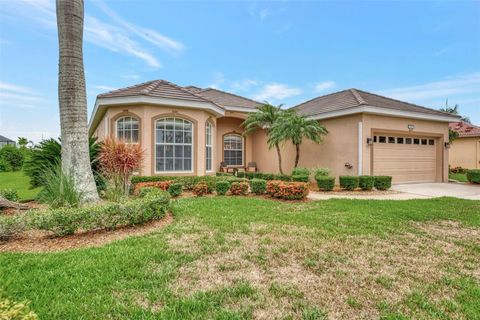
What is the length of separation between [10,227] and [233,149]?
14890 millimetres

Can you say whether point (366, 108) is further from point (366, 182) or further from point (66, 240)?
point (66, 240)

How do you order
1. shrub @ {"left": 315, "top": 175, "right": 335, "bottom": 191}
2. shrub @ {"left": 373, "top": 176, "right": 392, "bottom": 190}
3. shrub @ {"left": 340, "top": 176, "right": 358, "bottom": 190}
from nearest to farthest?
shrub @ {"left": 315, "top": 175, "right": 335, "bottom": 191} → shrub @ {"left": 340, "top": 176, "right": 358, "bottom": 190} → shrub @ {"left": 373, "top": 176, "right": 392, "bottom": 190}

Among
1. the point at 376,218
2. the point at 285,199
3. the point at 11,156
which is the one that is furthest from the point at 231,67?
the point at 11,156

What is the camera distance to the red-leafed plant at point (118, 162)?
26.7 ft

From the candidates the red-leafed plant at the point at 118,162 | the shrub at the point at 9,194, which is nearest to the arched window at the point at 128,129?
the red-leafed plant at the point at 118,162

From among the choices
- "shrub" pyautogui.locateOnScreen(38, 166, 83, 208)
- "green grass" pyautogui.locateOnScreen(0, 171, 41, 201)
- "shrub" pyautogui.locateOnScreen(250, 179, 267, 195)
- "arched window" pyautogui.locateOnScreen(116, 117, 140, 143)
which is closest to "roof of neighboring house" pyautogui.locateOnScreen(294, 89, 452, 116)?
"shrub" pyautogui.locateOnScreen(250, 179, 267, 195)

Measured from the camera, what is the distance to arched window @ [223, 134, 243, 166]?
60.5 feet

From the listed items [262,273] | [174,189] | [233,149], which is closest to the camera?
[262,273]

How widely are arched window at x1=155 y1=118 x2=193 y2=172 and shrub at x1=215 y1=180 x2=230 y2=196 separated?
3.57 m

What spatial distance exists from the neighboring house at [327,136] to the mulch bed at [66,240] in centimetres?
675

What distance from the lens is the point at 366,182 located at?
1144 cm

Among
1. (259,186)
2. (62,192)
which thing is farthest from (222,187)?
(62,192)

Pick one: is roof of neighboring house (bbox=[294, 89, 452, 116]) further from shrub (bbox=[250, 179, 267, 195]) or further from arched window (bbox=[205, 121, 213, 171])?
shrub (bbox=[250, 179, 267, 195])

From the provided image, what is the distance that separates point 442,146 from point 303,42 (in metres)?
10.9
